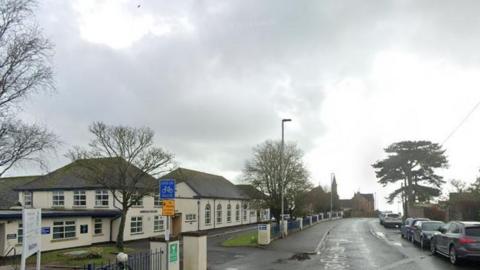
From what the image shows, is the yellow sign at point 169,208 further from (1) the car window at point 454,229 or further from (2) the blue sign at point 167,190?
(1) the car window at point 454,229

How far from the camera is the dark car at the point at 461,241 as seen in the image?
17.6m

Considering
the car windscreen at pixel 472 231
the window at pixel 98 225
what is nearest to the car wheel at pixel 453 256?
the car windscreen at pixel 472 231

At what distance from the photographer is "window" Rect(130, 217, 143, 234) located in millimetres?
42672

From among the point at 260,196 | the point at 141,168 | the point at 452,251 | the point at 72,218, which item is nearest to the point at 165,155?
the point at 141,168

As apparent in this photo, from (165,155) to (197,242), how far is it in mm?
18545

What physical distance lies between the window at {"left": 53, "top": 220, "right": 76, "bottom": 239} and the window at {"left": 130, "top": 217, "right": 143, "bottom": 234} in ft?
23.1

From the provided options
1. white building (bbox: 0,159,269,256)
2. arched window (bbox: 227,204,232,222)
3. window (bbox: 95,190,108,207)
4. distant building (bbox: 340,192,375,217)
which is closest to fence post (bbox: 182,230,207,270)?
white building (bbox: 0,159,269,256)

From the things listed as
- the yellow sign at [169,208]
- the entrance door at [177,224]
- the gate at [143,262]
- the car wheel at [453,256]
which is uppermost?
the yellow sign at [169,208]

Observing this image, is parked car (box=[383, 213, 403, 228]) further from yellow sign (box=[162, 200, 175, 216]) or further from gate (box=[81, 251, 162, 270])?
yellow sign (box=[162, 200, 175, 216])

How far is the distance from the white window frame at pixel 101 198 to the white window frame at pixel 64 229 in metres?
6.89

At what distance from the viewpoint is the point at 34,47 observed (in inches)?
648

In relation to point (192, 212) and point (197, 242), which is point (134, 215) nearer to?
point (192, 212)

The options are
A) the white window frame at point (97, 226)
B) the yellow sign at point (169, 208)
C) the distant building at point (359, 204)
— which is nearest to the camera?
the yellow sign at point (169, 208)

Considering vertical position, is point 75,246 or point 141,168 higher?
point 141,168
